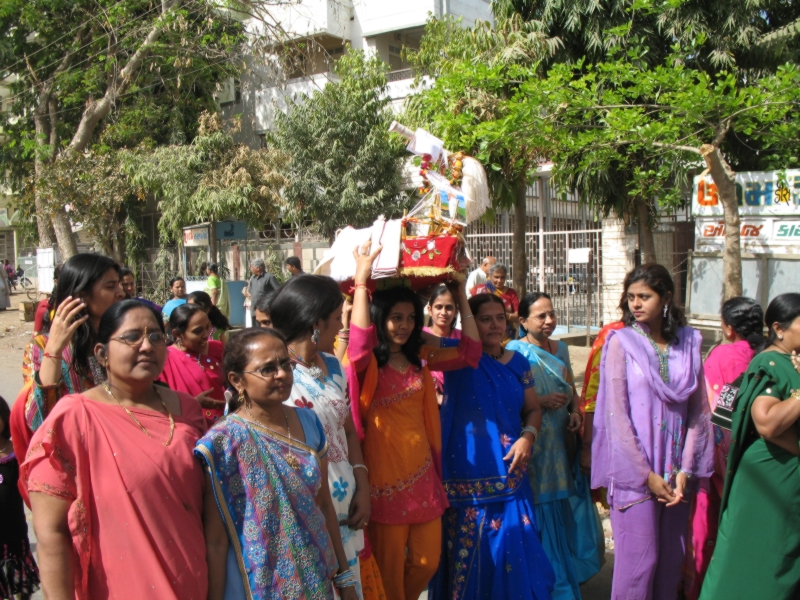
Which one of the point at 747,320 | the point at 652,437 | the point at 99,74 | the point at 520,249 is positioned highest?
the point at 99,74

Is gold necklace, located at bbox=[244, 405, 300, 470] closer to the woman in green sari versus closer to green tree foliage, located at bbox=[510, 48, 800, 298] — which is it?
the woman in green sari

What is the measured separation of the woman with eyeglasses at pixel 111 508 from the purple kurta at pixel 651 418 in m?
2.00

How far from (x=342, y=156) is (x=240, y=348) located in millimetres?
14302

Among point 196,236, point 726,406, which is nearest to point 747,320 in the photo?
point 726,406

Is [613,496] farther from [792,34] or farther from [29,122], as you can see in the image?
[29,122]

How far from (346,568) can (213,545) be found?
0.49 metres

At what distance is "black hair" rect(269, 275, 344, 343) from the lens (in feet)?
8.64

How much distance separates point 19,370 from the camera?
37.2 feet

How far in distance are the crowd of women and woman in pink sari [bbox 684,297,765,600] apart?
11 mm

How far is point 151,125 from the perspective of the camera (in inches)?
773

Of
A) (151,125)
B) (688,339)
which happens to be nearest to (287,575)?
(688,339)

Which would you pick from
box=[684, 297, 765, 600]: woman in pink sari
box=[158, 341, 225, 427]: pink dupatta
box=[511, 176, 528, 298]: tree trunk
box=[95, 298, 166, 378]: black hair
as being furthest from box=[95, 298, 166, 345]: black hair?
box=[511, 176, 528, 298]: tree trunk

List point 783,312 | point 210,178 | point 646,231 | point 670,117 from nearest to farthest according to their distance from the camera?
point 783,312, point 670,117, point 646,231, point 210,178

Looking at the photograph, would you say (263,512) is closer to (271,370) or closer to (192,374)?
(271,370)
